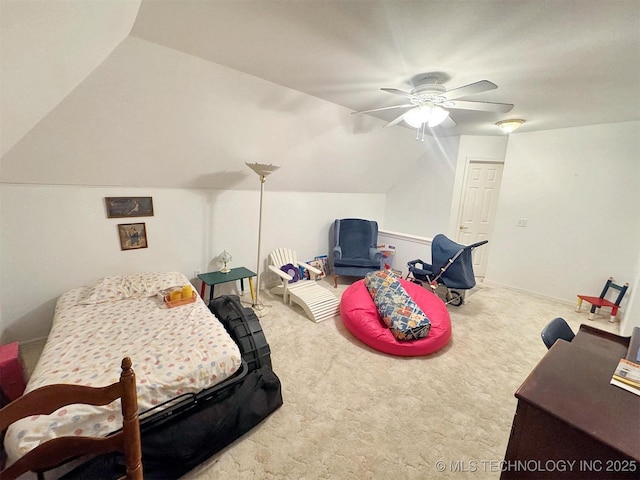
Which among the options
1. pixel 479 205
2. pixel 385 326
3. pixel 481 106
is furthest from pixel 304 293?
pixel 479 205

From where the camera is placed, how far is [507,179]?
168 inches

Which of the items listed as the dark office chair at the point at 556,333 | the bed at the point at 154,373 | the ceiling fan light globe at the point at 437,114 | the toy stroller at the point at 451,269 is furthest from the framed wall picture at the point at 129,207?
the dark office chair at the point at 556,333

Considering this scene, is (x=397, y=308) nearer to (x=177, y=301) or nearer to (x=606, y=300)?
(x=177, y=301)

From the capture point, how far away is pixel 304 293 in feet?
11.5

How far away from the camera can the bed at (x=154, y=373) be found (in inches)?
51.9

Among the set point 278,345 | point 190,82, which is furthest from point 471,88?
point 278,345

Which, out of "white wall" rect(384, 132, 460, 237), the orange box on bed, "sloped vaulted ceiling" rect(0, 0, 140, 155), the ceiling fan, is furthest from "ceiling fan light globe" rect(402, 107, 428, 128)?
the orange box on bed

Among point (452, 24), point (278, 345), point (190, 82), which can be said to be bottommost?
point (278, 345)

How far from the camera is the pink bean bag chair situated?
2578 millimetres

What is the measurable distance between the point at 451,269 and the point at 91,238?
4114mm

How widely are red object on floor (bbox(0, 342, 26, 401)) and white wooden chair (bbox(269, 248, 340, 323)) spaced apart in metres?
2.35

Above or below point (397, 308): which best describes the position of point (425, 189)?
above

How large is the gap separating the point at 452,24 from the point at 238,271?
10.4 feet

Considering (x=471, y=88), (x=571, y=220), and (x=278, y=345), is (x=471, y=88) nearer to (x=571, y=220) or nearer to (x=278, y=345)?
(x=278, y=345)
